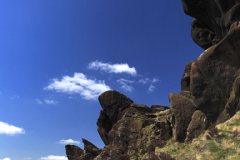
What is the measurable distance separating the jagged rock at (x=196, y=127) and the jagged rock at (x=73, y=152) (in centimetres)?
5165

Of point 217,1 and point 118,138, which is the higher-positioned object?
point 217,1

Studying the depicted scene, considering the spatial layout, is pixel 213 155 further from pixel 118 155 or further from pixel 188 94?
pixel 118 155

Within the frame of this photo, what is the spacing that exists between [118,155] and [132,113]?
37.9 ft

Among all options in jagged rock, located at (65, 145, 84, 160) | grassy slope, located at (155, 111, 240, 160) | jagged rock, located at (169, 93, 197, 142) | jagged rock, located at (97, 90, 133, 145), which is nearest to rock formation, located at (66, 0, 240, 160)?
jagged rock, located at (169, 93, 197, 142)

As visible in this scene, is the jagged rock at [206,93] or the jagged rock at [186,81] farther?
the jagged rock at [186,81]

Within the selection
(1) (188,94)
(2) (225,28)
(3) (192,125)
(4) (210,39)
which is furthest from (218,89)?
(4) (210,39)

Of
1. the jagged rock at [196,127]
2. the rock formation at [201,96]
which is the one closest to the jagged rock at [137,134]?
the rock formation at [201,96]

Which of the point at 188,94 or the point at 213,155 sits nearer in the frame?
the point at 213,155

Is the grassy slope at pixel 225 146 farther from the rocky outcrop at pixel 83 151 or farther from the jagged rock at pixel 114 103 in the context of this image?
the rocky outcrop at pixel 83 151

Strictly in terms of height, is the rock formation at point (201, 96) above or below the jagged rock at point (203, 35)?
below

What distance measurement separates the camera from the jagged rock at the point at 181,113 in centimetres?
2477

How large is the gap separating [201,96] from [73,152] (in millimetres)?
58587

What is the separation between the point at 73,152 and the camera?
64.9 metres

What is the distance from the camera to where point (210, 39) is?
28.8 metres
